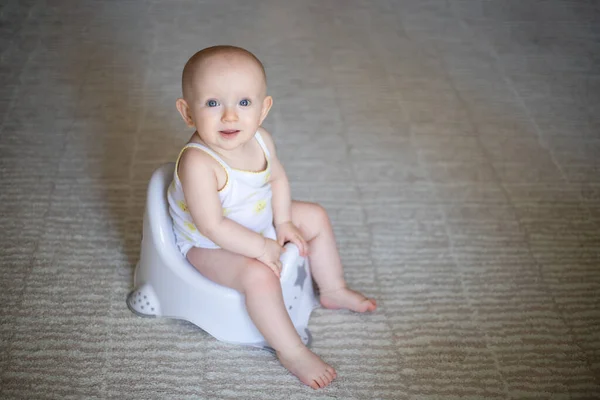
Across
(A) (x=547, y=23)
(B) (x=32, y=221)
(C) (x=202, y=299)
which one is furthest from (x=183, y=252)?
(A) (x=547, y=23)

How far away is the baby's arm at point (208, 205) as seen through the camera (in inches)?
37.9

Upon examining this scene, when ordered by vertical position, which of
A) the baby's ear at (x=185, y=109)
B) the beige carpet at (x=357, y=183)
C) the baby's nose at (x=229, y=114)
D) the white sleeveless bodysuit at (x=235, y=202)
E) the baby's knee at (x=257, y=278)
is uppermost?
the baby's nose at (x=229, y=114)

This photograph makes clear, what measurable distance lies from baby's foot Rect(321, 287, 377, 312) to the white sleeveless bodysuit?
0.50 ft

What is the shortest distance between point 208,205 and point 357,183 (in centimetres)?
55

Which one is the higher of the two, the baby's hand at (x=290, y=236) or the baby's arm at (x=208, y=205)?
the baby's arm at (x=208, y=205)


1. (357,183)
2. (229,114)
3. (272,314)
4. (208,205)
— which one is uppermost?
(229,114)

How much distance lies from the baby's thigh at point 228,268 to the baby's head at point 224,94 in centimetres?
17

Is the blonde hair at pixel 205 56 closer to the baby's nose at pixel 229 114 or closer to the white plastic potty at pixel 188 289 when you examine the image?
the baby's nose at pixel 229 114

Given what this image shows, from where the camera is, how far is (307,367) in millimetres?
993

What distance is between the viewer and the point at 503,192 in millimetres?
1446

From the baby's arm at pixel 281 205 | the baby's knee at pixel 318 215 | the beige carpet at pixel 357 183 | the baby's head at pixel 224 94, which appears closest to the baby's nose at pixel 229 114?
the baby's head at pixel 224 94

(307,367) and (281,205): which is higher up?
(281,205)

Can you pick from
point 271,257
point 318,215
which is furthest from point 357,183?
point 271,257

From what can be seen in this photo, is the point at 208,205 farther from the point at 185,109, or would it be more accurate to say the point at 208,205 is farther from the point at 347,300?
the point at 347,300
